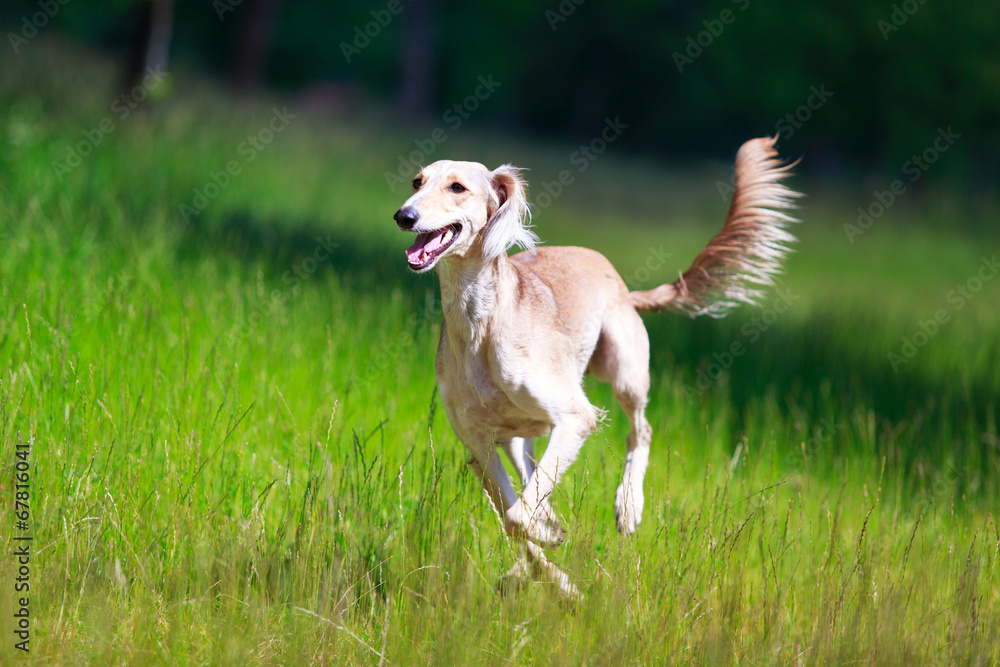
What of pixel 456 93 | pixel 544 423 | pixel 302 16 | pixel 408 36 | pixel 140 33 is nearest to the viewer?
pixel 544 423

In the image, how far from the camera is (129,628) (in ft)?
9.47

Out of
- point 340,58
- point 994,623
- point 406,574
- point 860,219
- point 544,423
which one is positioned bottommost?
point 994,623

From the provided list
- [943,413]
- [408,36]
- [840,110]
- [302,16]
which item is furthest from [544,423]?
[302,16]

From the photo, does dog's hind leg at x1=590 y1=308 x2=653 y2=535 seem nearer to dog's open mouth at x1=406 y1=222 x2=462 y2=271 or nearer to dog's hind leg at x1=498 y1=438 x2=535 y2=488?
dog's hind leg at x1=498 y1=438 x2=535 y2=488

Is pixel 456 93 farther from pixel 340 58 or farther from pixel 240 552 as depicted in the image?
pixel 240 552

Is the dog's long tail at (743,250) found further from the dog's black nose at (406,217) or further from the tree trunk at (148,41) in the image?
the tree trunk at (148,41)

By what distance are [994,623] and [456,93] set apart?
32860 mm

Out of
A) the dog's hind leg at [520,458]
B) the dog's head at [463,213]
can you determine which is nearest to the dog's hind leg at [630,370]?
the dog's hind leg at [520,458]

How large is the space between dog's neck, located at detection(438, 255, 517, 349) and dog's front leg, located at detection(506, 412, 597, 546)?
1.71 ft

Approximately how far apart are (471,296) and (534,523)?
949mm

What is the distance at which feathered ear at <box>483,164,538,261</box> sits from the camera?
3551 millimetres

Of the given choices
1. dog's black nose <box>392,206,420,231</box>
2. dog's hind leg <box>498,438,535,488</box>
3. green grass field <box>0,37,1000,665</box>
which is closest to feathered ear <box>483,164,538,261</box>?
dog's black nose <box>392,206,420,231</box>

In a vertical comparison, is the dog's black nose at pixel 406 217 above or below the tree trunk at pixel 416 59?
below

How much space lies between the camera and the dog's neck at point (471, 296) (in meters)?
3.62
